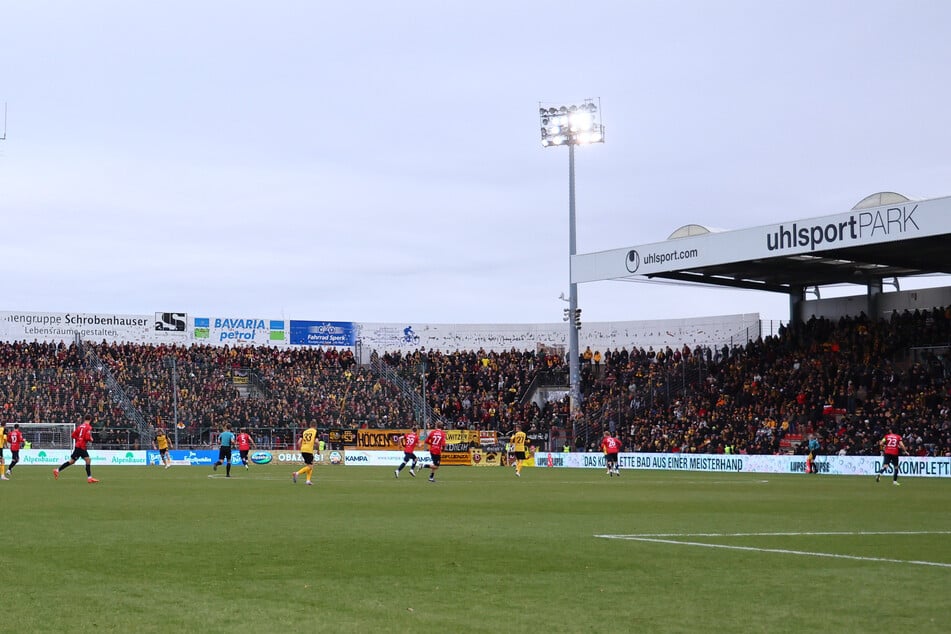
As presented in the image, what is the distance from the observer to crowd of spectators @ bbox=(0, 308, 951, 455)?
53.1 meters

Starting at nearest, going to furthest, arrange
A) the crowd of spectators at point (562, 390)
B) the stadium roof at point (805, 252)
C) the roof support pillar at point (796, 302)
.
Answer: the stadium roof at point (805, 252)
the crowd of spectators at point (562, 390)
the roof support pillar at point (796, 302)

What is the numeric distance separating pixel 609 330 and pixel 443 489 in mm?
51154

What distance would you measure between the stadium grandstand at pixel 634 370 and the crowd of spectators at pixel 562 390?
106mm

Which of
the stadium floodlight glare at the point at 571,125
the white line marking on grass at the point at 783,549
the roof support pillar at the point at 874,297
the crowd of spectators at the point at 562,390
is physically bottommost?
the white line marking on grass at the point at 783,549

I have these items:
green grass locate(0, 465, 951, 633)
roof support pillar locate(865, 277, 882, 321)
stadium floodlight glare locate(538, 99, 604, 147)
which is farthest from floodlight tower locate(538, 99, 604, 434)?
green grass locate(0, 465, 951, 633)

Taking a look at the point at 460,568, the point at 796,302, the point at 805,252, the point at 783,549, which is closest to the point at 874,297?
the point at 796,302

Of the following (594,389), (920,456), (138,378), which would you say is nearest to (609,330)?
(594,389)

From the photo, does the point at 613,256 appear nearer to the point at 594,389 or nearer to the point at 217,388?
the point at 594,389

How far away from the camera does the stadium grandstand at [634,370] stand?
5097cm

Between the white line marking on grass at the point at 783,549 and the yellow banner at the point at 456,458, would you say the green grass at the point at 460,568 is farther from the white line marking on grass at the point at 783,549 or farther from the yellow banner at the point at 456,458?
the yellow banner at the point at 456,458

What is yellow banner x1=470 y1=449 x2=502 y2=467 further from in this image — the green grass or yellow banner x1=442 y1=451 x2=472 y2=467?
the green grass

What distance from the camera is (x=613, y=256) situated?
5712 centimetres

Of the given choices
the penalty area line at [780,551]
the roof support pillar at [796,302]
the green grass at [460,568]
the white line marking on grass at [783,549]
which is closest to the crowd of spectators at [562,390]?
the roof support pillar at [796,302]

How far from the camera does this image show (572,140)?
2453 inches
